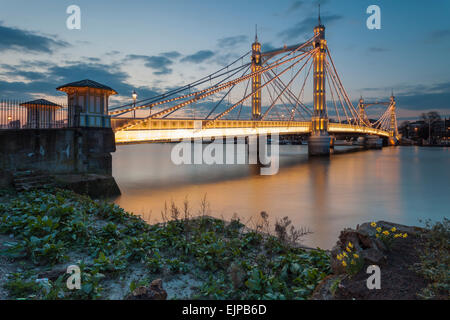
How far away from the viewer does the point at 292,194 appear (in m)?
16.6

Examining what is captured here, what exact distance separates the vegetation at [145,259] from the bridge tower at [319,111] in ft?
133

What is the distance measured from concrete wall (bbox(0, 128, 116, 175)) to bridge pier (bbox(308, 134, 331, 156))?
3643 cm

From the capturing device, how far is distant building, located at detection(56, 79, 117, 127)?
42.2 ft

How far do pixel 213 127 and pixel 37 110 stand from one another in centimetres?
1409

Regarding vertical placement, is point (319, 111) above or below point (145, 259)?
above

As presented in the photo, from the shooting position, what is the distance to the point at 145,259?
15.2 feet

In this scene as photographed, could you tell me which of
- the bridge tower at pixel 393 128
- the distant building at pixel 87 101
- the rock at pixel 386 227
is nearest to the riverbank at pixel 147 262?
the rock at pixel 386 227

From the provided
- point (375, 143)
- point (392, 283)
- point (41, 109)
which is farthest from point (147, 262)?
point (375, 143)

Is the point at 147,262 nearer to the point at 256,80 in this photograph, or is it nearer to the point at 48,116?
the point at 48,116

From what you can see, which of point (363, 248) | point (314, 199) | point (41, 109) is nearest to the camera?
point (363, 248)

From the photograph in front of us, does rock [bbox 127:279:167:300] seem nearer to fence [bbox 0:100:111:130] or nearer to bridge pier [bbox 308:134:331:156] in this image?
fence [bbox 0:100:111:130]

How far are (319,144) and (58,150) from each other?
3927 centimetres
